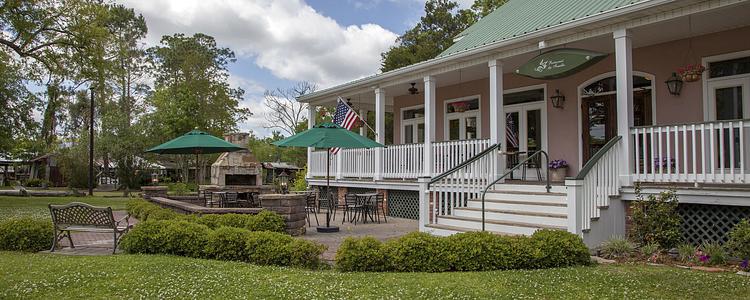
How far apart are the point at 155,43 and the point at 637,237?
43.2 metres

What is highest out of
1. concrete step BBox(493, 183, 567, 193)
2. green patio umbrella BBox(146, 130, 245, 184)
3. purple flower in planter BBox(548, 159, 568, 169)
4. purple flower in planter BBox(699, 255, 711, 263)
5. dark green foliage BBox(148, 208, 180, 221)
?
green patio umbrella BBox(146, 130, 245, 184)

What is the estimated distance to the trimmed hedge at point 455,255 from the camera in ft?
20.0

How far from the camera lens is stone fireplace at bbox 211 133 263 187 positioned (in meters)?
24.3

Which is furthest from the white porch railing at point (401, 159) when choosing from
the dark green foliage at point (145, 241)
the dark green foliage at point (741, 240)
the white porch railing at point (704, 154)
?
the dark green foliage at point (145, 241)

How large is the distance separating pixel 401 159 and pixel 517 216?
4.66 meters

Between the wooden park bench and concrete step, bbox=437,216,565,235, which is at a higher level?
the wooden park bench

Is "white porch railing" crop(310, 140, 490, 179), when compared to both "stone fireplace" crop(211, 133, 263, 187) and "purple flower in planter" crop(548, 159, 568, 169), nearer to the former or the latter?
"purple flower in planter" crop(548, 159, 568, 169)

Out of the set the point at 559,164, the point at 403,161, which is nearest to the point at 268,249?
the point at 403,161

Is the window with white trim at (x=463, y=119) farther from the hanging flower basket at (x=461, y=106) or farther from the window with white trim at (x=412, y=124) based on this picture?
the window with white trim at (x=412, y=124)

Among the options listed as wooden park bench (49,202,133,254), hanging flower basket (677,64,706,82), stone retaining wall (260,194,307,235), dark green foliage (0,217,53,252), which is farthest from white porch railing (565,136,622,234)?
dark green foliage (0,217,53,252)

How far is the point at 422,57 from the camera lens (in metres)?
29.1

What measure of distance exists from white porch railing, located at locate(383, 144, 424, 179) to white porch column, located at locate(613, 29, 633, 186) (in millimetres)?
4913

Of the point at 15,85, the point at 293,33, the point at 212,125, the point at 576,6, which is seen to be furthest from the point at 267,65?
the point at 576,6

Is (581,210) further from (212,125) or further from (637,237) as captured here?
(212,125)
